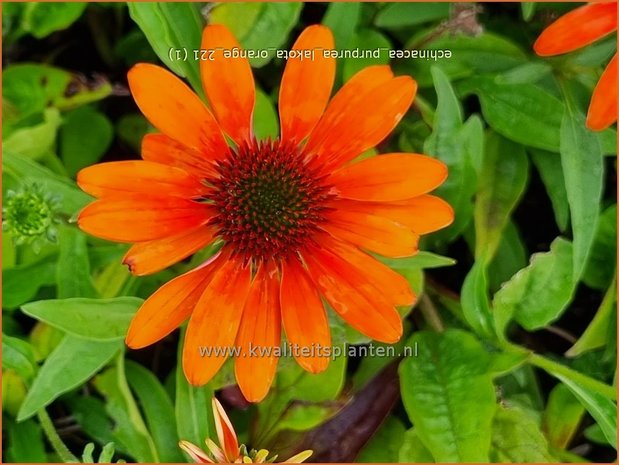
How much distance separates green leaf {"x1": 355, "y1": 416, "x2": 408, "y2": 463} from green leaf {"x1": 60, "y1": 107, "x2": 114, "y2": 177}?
17.7 inches

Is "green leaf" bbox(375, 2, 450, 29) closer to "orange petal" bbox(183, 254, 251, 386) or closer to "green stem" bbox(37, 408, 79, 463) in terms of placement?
"orange petal" bbox(183, 254, 251, 386)

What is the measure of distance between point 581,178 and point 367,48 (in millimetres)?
257

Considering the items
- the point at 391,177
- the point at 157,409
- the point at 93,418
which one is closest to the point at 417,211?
the point at 391,177

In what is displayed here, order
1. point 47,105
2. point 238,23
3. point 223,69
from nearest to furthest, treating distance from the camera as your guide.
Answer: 1. point 223,69
2. point 238,23
3. point 47,105

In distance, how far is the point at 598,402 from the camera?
708 millimetres

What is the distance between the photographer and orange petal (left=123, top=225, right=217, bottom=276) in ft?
2.10

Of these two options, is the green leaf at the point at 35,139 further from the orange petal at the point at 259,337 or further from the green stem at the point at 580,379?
the green stem at the point at 580,379

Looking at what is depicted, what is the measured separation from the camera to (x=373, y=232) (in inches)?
25.7

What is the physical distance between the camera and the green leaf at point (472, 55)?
0.80 metres

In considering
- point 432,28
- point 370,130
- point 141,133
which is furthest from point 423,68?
point 141,133

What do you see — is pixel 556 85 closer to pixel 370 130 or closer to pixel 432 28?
pixel 432 28

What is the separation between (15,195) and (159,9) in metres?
0.21

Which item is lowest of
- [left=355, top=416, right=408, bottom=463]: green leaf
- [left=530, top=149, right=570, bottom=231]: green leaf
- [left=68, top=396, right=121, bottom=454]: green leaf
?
[left=355, top=416, right=408, bottom=463]: green leaf

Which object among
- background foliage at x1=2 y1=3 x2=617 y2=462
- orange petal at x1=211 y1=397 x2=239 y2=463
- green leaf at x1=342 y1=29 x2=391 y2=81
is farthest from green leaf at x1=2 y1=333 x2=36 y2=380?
green leaf at x1=342 y1=29 x2=391 y2=81
